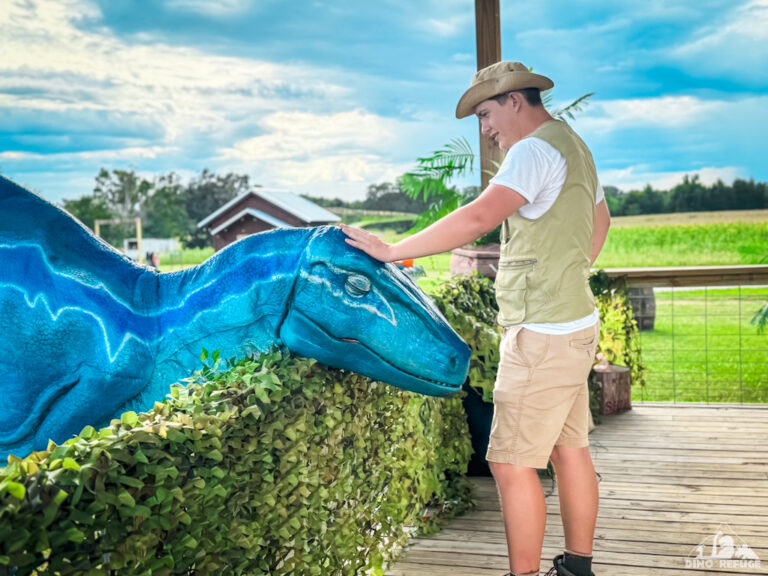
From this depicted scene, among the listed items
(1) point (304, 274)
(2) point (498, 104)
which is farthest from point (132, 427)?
(2) point (498, 104)

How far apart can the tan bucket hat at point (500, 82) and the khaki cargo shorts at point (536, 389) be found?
73cm

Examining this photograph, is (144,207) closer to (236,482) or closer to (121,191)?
(121,191)

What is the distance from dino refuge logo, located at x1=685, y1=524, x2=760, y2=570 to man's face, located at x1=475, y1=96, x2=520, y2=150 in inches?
69.7

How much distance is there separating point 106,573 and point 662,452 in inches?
146

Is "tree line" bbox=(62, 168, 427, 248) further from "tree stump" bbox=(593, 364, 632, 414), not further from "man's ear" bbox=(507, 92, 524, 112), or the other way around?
"man's ear" bbox=(507, 92, 524, 112)

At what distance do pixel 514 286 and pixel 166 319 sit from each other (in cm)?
107

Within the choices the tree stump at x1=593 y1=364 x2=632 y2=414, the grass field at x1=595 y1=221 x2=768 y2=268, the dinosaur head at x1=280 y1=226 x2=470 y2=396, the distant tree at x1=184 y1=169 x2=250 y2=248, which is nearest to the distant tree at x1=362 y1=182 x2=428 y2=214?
the grass field at x1=595 y1=221 x2=768 y2=268

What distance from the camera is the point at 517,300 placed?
2256 millimetres

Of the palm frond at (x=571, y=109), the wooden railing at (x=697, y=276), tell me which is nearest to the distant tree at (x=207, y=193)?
the palm frond at (x=571, y=109)

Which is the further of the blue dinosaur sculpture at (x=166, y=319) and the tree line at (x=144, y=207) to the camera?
the tree line at (x=144, y=207)

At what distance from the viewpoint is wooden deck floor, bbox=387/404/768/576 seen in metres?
2.87

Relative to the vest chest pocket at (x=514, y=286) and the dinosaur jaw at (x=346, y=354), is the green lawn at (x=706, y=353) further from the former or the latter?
the dinosaur jaw at (x=346, y=354)

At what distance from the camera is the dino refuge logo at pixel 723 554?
2777 millimetres

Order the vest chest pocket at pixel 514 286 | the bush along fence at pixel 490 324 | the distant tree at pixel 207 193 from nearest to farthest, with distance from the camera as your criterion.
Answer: the vest chest pocket at pixel 514 286 < the bush along fence at pixel 490 324 < the distant tree at pixel 207 193
